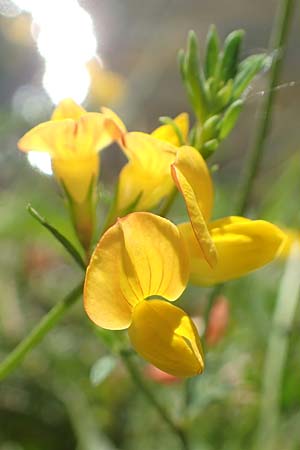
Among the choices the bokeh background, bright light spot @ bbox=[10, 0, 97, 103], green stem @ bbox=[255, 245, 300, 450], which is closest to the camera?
green stem @ bbox=[255, 245, 300, 450]

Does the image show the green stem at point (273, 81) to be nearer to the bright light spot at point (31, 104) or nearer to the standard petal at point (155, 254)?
the standard petal at point (155, 254)

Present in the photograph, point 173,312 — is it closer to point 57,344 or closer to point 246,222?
point 246,222

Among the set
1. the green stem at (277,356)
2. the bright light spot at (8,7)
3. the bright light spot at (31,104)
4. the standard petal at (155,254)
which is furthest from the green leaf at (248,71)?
the bright light spot at (31,104)

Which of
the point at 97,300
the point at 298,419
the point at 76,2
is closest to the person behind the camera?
the point at 97,300

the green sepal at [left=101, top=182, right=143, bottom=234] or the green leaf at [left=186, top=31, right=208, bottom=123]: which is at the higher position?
the green leaf at [left=186, top=31, right=208, bottom=123]

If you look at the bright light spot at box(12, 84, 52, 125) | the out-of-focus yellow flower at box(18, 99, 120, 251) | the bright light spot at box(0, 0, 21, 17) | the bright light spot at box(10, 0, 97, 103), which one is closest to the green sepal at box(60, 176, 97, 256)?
the out-of-focus yellow flower at box(18, 99, 120, 251)

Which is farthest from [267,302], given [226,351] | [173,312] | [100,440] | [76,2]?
[173,312]

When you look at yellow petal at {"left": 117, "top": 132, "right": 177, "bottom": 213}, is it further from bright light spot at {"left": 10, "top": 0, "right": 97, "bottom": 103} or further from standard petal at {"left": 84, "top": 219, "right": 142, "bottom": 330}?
bright light spot at {"left": 10, "top": 0, "right": 97, "bottom": 103}
